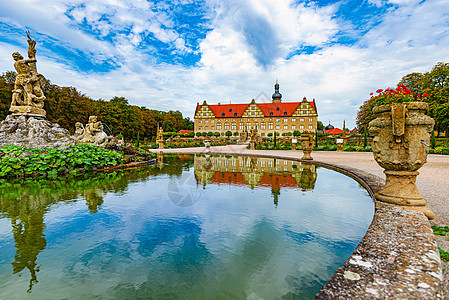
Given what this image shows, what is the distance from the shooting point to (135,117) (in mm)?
48375

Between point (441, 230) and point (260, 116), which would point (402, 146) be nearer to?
point (441, 230)

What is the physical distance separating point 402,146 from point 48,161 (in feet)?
33.5

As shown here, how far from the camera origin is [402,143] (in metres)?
3.34

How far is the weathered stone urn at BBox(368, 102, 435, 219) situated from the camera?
3.22 meters

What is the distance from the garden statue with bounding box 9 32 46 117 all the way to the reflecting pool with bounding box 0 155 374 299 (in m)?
8.43

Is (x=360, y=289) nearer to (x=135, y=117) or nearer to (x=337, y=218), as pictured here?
(x=337, y=218)

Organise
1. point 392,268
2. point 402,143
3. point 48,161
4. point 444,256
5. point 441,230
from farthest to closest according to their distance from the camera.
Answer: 1. point 48,161
2. point 402,143
3. point 441,230
4. point 444,256
5. point 392,268

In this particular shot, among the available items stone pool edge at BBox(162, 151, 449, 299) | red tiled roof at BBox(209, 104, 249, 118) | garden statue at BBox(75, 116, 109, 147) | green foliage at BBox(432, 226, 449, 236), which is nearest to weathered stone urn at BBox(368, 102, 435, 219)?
green foliage at BBox(432, 226, 449, 236)

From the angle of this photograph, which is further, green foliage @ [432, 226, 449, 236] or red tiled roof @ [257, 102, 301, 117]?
red tiled roof @ [257, 102, 301, 117]

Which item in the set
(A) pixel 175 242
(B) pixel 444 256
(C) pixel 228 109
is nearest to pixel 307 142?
(B) pixel 444 256

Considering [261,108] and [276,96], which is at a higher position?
[276,96]

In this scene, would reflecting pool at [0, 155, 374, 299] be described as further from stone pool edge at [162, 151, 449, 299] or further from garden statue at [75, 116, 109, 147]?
garden statue at [75, 116, 109, 147]

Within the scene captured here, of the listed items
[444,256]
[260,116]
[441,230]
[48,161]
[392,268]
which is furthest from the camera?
[260,116]

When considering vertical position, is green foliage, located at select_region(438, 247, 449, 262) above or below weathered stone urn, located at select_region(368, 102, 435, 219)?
below
